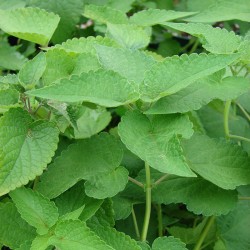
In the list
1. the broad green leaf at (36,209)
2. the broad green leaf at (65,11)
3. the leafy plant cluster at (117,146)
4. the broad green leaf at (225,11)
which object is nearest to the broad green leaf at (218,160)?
the leafy plant cluster at (117,146)

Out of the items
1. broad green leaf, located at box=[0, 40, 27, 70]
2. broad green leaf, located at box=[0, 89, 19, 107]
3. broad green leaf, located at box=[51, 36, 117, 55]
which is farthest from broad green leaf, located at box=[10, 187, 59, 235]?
broad green leaf, located at box=[0, 40, 27, 70]

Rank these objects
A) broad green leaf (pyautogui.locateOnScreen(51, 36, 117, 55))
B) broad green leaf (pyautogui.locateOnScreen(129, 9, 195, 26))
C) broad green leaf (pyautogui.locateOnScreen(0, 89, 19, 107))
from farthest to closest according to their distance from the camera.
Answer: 1. broad green leaf (pyautogui.locateOnScreen(129, 9, 195, 26))
2. broad green leaf (pyautogui.locateOnScreen(51, 36, 117, 55))
3. broad green leaf (pyautogui.locateOnScreen(0, 89, 19, 107))

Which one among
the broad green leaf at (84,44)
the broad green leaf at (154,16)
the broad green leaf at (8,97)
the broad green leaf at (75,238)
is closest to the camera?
the broad green leaf at (75,238)

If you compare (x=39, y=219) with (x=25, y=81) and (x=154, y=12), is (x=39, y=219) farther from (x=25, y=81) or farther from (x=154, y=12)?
(x=154, y=12)

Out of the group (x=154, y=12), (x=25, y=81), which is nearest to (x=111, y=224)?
(x=25, y=81)

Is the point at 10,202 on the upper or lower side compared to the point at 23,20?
lower

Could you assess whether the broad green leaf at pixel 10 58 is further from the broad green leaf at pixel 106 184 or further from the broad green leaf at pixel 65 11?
the broad green leaf at pixel 106 184

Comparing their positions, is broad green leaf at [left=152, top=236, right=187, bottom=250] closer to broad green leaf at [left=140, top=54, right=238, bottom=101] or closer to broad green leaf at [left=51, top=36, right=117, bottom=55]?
broad green leaf at [left=140, top=54, right=238, bottom=101]
